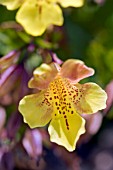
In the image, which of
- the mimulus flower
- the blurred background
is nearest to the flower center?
the mimulus flower

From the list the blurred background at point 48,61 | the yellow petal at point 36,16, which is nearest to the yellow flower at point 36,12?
the yellow petal at point 36,16

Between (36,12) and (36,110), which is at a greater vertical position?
(36,12)

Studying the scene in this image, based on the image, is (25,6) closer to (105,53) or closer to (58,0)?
(58,0)

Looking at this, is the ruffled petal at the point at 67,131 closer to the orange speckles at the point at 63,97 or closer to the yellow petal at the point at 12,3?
the orange speckles at the point at 63,97

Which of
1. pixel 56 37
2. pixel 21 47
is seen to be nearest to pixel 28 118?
pixel 21 47

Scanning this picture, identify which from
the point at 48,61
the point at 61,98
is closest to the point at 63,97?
the point at 61,98

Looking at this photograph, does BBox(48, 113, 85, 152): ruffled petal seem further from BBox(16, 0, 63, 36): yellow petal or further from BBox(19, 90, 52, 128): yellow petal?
BBox(16, 0, 63, 36): yellow petal

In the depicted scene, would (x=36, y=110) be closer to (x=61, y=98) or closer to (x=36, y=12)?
(x=61, y=98)
